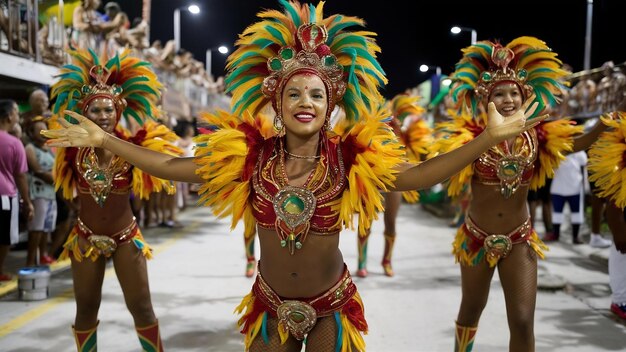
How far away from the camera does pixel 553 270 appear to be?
757 centimetres

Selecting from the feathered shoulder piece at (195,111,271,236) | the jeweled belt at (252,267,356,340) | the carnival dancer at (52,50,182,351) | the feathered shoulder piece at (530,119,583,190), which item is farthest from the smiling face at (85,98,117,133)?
the feathered shoulder piece at (530,119,583,190)

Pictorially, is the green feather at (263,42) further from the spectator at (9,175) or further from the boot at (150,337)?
the spectator at (9,175)

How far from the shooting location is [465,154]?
7.61 feet

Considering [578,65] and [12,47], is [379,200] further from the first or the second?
[578,65]

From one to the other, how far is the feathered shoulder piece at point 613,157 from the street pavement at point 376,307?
149cm

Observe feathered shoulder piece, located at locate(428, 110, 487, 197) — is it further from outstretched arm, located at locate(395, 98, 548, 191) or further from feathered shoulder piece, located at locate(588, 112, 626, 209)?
outstretched arm, located at locate(395, 98, 548, 191)

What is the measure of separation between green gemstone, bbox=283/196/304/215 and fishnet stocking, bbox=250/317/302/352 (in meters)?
0.54

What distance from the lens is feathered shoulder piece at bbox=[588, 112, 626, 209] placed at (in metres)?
3.86

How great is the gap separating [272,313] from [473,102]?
237 centimetres

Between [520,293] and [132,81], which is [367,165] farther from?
[132,81]

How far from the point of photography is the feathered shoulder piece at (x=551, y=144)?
3.66 meters

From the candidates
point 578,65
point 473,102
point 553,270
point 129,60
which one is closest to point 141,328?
point 129,60

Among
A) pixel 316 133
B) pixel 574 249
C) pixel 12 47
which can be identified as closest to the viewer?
pixel 316 133

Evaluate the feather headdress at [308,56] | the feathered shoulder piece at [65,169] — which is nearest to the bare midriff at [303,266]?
the feather headdress at [308,56]
